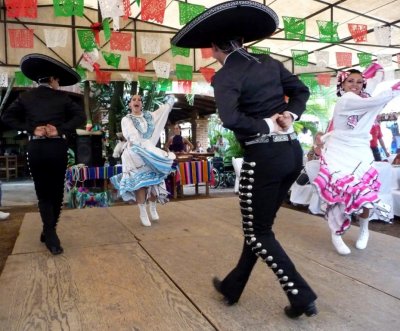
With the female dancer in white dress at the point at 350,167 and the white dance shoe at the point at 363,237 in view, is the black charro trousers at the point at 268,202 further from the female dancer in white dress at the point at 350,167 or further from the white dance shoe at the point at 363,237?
the white dance shoe at the point at 363,237

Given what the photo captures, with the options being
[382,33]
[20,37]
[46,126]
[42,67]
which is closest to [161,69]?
[20,37]

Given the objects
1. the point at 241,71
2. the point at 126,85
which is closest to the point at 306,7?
the point at 126,85

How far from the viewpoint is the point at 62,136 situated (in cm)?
278

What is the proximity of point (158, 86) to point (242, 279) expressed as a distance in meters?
7.35

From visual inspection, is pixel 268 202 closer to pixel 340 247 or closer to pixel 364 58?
pixel 340 247

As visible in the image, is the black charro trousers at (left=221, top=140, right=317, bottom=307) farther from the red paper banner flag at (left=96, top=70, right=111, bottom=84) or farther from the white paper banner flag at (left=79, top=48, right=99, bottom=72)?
the red paper banner flag at (left=96, top=70, right=111, bottom=84)

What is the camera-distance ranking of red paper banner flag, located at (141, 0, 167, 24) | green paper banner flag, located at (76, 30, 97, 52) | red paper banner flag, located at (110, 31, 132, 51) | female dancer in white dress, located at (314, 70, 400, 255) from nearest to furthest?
female dancer in white dress, located at (314, 70, 400, 255), red paper banner flag, located at (141, 0, 167, 24), green paper banner flag, located at (76, 30, 97, 52), red paper banner flag, located at (110, 31, 132, 51)

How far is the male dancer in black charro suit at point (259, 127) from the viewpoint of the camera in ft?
4.88

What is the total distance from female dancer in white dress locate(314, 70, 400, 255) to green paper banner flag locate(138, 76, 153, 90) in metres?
5.76

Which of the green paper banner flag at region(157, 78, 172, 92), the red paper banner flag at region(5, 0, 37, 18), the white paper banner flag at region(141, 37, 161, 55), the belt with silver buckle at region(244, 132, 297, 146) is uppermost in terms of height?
the white paper banner flag at region(141, 37, 161, 55)

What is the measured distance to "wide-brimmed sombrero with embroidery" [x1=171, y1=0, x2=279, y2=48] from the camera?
151 centimetres

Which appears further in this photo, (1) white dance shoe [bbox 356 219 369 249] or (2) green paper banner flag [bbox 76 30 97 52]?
(2) green paper banner flag [bbox 76 30 97 52]

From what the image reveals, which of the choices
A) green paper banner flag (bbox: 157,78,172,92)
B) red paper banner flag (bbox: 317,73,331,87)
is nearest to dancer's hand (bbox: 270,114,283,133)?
green paper banner flag (bbox: 157,78,172,92)

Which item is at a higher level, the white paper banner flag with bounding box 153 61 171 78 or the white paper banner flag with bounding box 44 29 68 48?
the white paper banner flag with bounding box 44 29 68 48
